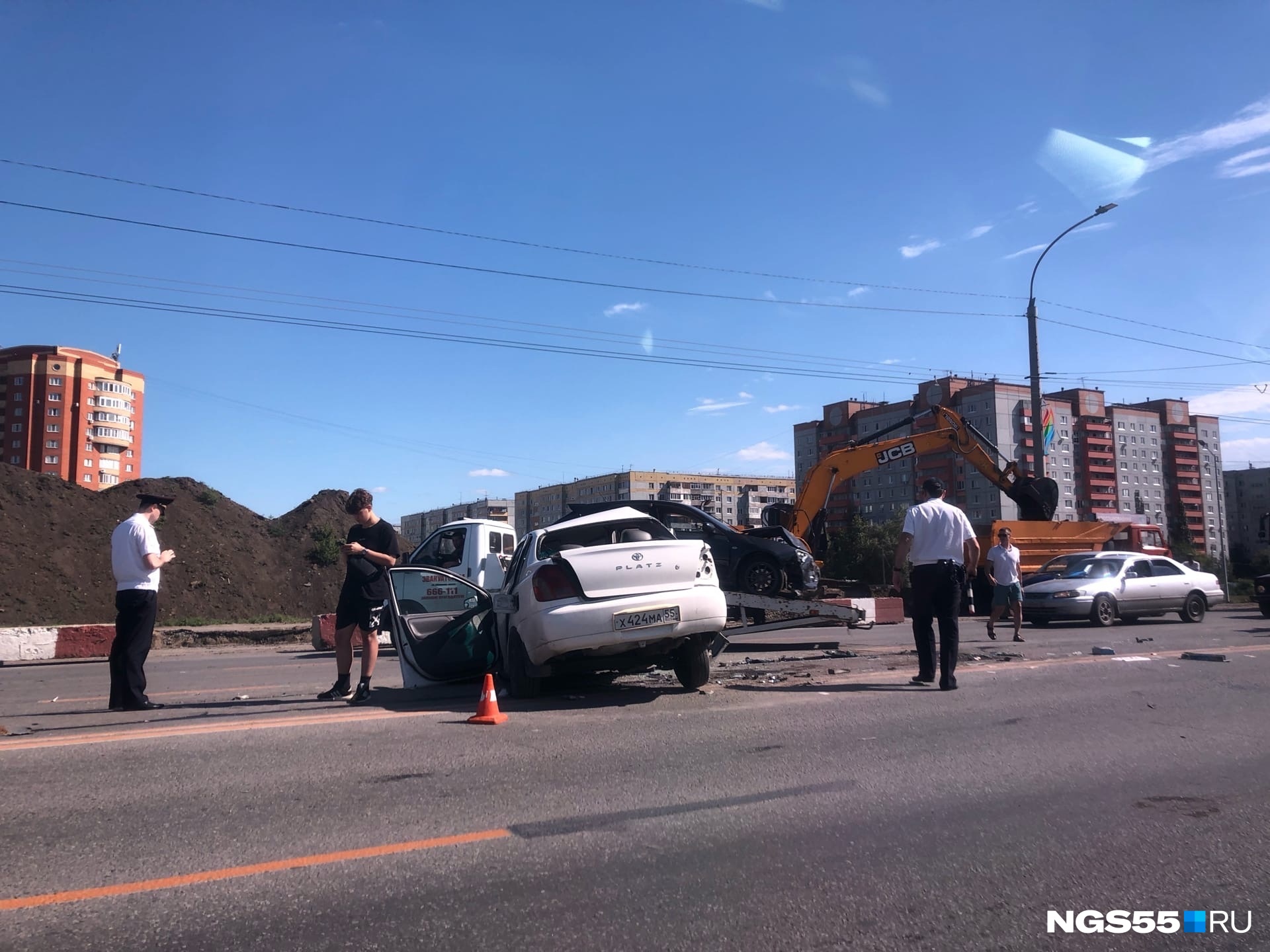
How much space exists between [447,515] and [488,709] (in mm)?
113208

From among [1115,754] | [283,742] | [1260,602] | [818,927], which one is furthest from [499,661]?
[1260,602]

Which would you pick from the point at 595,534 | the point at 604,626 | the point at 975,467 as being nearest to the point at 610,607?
the point at 604,626

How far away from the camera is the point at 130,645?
7227 millimetres

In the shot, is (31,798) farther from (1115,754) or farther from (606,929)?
(1115,754)

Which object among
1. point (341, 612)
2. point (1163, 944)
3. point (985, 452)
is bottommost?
point (1163, 944)

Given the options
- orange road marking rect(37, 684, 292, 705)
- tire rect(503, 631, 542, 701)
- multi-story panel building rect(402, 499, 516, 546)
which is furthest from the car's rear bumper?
multi-story panel building rect(402, 499, 516, 546)

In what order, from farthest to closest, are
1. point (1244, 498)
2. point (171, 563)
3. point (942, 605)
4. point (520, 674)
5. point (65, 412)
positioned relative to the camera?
point (1244, 498), point (65, 412), point (171, 563), point (942, 605), point (520, 674)

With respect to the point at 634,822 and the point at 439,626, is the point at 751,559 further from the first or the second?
the point at 634,822

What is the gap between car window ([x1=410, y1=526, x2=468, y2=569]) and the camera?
50.8ft

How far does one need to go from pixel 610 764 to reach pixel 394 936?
240 cm

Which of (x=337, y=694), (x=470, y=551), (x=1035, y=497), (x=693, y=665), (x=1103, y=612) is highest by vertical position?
(x=1035, y=497)

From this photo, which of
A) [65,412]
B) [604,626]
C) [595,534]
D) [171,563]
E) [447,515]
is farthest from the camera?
[447,515]

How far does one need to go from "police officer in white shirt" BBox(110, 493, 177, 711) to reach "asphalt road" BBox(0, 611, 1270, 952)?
45cm

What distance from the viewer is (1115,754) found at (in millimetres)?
5812
